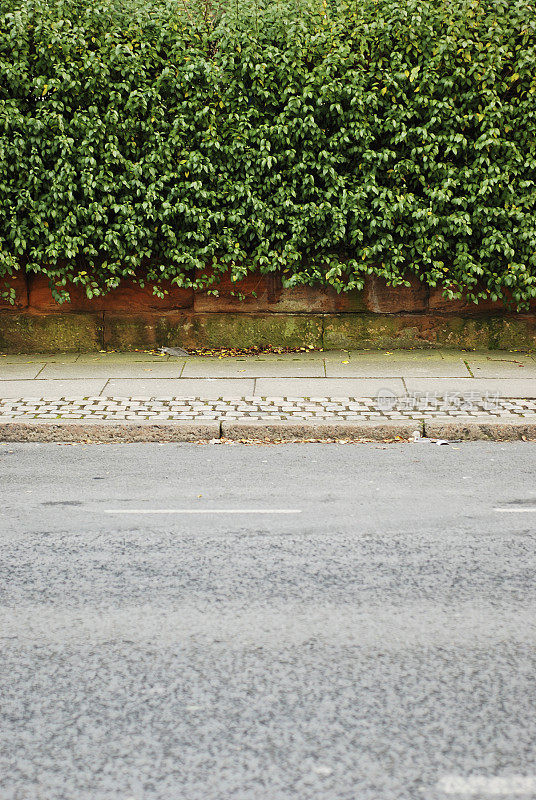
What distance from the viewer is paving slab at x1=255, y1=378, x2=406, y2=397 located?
29.5ft

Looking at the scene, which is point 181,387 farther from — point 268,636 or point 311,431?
point 268,636

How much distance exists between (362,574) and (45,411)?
458 centimetres

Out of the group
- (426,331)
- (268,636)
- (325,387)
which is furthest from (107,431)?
(426,331)

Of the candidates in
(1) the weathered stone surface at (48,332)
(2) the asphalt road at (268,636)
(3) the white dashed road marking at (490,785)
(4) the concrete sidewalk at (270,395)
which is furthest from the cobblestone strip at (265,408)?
(3) the white dashed road marking at (490,785)

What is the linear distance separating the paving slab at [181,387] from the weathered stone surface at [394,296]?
2.40 m

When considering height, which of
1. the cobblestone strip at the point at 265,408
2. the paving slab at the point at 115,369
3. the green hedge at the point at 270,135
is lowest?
the cobblestone strip at the point at 265,408

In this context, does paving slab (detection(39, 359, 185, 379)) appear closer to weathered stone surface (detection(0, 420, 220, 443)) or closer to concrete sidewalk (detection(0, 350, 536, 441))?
concrete sidewalk (detection(0, 350, 536, 441))

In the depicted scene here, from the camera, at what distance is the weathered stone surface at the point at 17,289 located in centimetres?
1084

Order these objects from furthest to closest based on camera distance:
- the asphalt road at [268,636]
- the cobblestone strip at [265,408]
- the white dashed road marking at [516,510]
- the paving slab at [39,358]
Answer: the paving slab at [39,358]
the cobblestone strip at [265,408]
the white dashed road marking at [516,510]
the asphalt road at [268,636]

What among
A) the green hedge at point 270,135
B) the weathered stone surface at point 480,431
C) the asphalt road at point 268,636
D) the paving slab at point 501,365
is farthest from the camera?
the green hedge at point 270,135

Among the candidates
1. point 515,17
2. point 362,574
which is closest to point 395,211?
point 515,17

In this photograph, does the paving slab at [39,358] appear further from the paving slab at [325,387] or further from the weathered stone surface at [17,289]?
the paving slab at [325,387]

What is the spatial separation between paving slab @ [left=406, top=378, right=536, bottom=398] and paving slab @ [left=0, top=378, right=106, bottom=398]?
3474mm

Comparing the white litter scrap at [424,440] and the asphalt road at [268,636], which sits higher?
the white litter scrap at [424,440]
